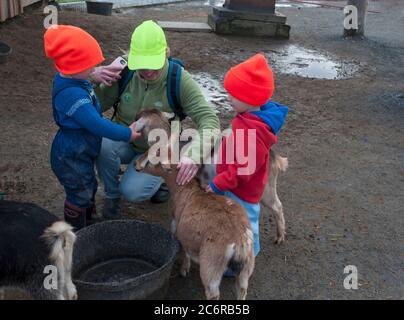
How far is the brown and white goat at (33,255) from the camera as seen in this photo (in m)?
2.66

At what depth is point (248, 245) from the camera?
2.97 metres

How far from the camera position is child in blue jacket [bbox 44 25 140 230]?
329 cm

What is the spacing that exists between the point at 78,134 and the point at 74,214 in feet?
2.04

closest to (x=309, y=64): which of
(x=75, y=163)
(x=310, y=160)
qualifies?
(x=310, y=160)

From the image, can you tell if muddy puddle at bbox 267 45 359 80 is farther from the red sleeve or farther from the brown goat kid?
the brown goat kid

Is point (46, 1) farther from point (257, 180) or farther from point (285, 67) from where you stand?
point (257, 180)

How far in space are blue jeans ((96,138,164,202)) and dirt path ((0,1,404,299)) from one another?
1.45ft

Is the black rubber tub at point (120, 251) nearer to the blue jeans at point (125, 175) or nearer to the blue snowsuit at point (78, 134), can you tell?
the blue snowsuit at point (78, 134)

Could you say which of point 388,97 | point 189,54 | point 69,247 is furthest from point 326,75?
point 69,247

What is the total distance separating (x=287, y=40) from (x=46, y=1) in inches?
237

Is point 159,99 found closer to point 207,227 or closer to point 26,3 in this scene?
point 207,227

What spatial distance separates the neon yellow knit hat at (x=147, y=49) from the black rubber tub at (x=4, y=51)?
4.95 m

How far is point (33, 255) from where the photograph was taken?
105 inches

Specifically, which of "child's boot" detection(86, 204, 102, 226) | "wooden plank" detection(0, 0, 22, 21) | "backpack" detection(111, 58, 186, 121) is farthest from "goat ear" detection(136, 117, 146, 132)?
"wooden plank" detection(0, 0, 22, 21)
